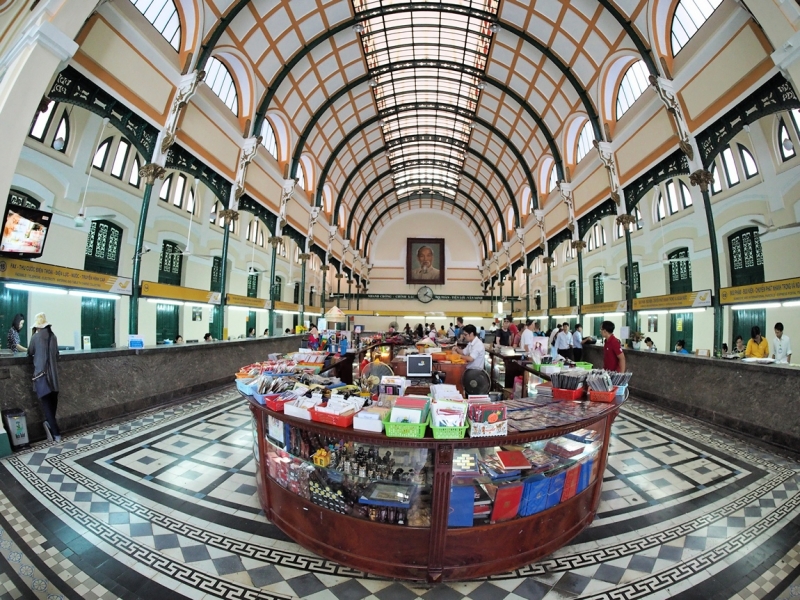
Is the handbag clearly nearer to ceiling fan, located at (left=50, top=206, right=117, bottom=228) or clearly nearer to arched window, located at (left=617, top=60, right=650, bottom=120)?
ceiling fan, located at (left=50, top=206, right=117, bottom=228)

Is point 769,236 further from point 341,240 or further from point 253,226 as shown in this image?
point 341,240

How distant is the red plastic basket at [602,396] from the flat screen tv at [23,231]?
766 cm

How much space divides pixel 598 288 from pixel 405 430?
50.7 feet

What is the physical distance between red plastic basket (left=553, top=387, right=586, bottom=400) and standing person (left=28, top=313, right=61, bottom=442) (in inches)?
235

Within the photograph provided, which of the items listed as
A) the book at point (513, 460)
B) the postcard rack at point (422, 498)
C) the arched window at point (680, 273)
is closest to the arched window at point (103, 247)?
the postcard rack at point (422, 498)

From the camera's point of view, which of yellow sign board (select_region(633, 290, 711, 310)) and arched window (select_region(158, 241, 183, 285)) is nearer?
yellow sign board (select_region(633, 290, 711, 310))

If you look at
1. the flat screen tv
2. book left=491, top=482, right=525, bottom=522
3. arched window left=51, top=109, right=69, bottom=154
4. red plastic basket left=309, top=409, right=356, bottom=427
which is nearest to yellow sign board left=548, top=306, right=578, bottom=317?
book left=491, top=482, right=525, bottom=522

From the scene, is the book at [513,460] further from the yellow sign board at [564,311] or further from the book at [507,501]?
the yellow sign board at [564,311]

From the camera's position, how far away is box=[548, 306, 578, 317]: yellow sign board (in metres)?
13.2

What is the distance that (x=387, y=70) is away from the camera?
15.0 metres

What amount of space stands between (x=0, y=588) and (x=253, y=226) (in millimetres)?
15205

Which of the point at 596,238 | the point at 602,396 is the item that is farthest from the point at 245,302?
the point at 596,238

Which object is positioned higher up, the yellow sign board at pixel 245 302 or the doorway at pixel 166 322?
the yellow sign board at pixel 245 302

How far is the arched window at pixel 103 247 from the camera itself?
9430 millimetres
